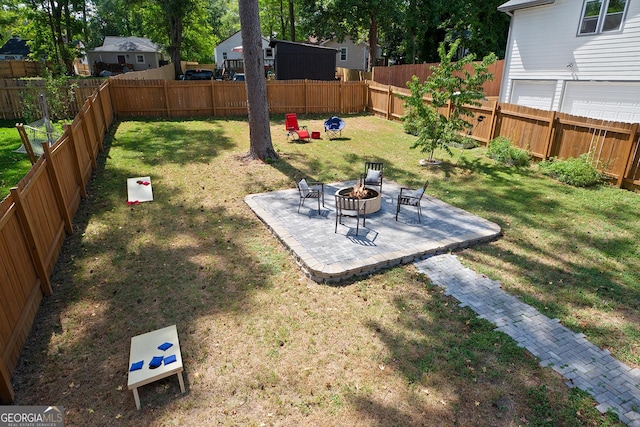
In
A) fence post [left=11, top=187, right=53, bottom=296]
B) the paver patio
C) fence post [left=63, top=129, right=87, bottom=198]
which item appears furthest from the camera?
fence post [left=63, top=129, right=87, bottom=198]

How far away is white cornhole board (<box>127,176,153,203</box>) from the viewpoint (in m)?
8.41

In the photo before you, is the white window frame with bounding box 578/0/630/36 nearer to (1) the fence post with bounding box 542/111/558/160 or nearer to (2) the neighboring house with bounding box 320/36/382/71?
(1) the fence post with bounding box 542/111/558/160

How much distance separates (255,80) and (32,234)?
25.1ft

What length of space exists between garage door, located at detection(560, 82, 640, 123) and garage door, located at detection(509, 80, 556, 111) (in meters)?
0.70

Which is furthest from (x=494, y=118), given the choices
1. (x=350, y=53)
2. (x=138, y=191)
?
(x=350, y=53)

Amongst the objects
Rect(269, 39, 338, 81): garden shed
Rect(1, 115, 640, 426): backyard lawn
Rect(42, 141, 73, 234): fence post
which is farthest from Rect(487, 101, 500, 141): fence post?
Rect(269, 39, 338, 81): garden shed

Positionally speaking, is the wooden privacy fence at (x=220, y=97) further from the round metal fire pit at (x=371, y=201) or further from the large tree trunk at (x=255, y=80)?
the round metal fire pit at (x=371, y=201)

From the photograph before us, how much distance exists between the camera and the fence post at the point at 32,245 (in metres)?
4.53

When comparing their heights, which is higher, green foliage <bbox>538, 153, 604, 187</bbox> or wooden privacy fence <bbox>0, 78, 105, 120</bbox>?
wooden privacy fence <bbox>0, 78, 105, 120</bbox>

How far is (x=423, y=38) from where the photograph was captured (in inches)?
1167

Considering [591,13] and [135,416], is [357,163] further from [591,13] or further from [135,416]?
[591,13]

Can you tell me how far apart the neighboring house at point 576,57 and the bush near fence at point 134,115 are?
407 cm

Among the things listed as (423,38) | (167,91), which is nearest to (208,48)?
(423,38)

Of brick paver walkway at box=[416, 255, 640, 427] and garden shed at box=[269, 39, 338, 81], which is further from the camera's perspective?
garden shed at box=[269, 39, 338, 81]
